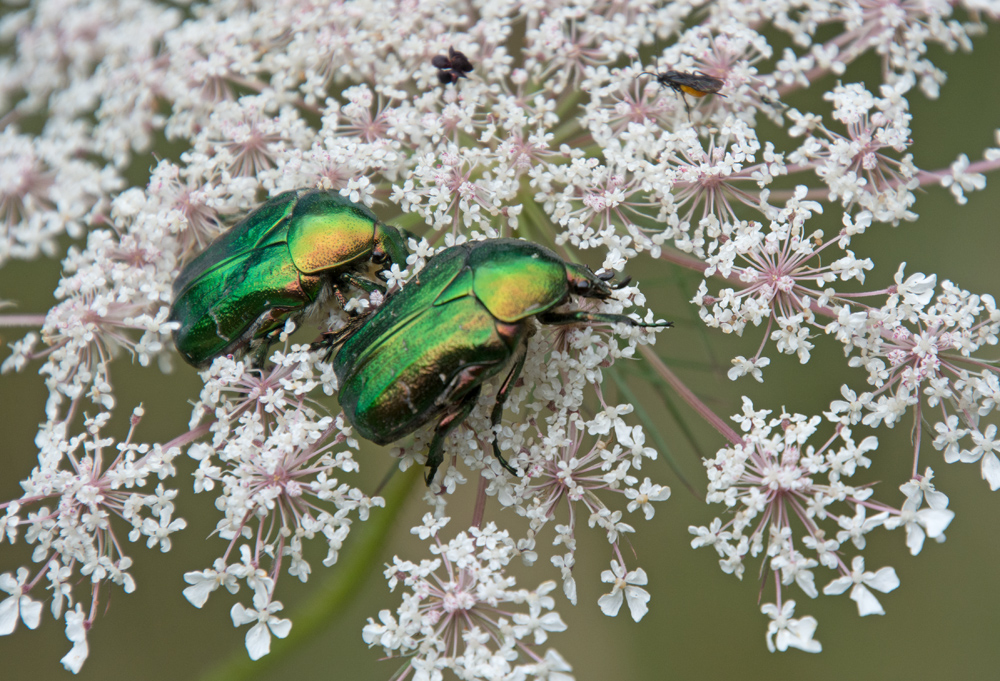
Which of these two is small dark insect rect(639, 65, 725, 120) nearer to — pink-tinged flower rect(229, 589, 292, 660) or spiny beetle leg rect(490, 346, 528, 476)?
spiny beetle leg rect(490, 346, 528, 476)

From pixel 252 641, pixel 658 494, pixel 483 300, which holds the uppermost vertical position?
pixel 483 300

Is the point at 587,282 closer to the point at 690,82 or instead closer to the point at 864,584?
the point at 690,82

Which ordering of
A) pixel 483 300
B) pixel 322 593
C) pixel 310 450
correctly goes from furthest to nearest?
1. pixel 322 593
2. pixel 310 450
3. pixel 483 300

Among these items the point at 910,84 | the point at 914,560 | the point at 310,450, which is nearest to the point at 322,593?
the point at 310,450

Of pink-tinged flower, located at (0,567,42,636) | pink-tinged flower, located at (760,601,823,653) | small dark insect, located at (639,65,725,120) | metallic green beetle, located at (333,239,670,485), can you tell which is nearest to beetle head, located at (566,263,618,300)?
metallic green beetle, located at (333,239,670,485)

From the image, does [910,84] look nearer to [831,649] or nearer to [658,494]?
[658,494]

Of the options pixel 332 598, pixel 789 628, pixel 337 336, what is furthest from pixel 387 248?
pixel 789 628
